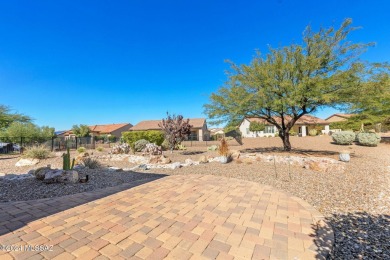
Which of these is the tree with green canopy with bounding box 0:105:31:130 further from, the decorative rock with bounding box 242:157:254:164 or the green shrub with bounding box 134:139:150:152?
the decorative rock with bounding box 242:157:254:164

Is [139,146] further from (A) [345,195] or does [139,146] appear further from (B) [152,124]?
(B) [152,124]

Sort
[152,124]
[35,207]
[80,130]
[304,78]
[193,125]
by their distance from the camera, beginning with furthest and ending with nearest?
[152,124] < [80,130] < [193,125] < [304,78] < [35,207]

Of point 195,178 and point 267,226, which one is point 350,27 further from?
point 267,226

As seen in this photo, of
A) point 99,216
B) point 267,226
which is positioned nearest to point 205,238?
point 267,226

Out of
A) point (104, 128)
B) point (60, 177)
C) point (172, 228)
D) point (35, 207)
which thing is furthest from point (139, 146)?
point (104, 128)

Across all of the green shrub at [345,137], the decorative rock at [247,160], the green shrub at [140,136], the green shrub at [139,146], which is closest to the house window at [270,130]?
the green shrub at [345,137]

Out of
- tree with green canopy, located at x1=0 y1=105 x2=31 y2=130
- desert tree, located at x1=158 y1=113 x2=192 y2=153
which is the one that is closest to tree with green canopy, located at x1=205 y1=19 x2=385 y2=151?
desert tree, located at x1=158 y1=113 x2=192 y2=153

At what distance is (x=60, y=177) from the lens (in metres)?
5.24

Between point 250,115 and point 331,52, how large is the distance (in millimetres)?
5134

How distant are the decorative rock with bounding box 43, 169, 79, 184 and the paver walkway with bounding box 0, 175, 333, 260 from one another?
1.28 meters

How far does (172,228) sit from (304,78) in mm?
9904

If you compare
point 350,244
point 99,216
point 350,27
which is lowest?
point 350,244

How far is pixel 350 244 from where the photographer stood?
8.53 ft

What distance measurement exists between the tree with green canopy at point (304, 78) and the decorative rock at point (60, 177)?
821 centimetres
